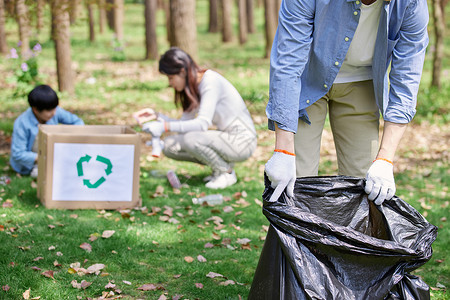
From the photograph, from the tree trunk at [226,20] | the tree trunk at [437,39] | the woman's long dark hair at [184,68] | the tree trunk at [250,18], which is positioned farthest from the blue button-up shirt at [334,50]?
the tree trunk at [250,18]

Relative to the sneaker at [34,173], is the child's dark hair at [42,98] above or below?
above

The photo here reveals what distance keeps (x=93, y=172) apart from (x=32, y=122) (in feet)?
3.33

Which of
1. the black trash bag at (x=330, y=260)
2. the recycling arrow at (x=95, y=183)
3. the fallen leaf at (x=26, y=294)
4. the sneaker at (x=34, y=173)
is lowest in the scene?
the sneaker at (x=34, y=173)

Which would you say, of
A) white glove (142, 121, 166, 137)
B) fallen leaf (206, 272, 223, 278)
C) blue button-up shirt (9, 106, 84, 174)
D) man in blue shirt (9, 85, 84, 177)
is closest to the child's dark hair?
man in blue shirt (9, 85, 84, 177)

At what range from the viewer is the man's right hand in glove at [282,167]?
203 cm

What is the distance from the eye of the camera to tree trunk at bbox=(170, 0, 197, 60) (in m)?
8.06

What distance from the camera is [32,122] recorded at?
4.58 metres

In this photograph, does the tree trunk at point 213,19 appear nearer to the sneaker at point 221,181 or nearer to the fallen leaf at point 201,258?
the sneaker at point 221,181

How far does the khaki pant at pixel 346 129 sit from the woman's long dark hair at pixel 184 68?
6.52 feet

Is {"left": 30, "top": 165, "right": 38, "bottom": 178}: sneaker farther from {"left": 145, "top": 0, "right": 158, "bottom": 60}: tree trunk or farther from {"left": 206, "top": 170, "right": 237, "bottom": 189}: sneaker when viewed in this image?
{"left": 145, "top": 0, "right": 158, "bottom": 60}: tree trunk

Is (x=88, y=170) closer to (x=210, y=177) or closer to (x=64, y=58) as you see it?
(x=210, y=177)

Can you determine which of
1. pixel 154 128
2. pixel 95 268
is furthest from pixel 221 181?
pixel 95 268

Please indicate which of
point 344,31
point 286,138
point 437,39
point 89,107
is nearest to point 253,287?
point 286,138

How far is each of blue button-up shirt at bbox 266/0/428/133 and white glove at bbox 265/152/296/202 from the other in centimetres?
12
